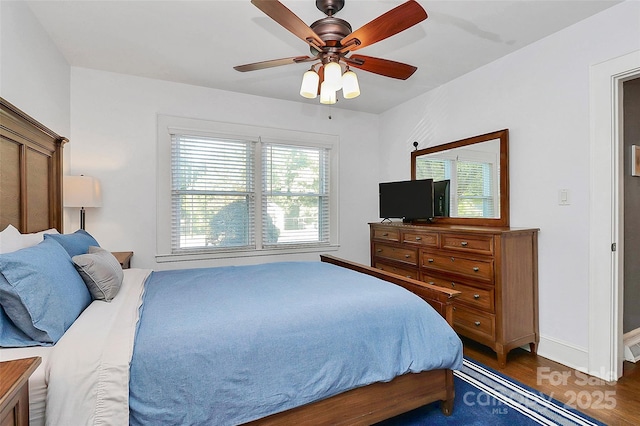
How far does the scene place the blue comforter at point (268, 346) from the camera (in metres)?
1.31

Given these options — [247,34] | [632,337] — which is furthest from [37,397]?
[632,337]

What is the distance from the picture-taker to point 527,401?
6.90 feet

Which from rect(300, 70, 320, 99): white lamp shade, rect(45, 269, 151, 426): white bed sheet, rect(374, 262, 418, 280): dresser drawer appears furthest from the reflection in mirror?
rect(45, 269, 151, 426): white bed sheet

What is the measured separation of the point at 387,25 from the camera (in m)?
1.73

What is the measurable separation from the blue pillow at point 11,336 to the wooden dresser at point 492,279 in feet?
9.04

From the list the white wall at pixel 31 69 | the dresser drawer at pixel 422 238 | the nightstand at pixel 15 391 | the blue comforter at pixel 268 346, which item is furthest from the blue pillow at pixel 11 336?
the dresser drawer at pixel 422 238

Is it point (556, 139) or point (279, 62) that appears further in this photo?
point (556, 139)

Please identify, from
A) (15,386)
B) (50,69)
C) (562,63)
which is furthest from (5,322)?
(562,63)

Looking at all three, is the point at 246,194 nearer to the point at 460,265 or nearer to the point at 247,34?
the point at 247,34

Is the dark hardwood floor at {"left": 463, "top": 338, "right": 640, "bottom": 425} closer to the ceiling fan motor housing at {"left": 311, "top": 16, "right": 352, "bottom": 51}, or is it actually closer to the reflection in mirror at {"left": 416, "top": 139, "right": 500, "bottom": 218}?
the reflection in mirror at {"left": 416, "top": 139, "right": 500, "bottom": 218}

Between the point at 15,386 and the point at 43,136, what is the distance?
2.28m

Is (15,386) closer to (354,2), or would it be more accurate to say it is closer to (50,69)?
(354,2)

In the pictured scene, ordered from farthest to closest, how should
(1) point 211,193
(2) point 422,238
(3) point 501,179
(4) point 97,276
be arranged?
(1) point 211,193, (2) point 422,238, (3) point 501,179, (4) point 97,276

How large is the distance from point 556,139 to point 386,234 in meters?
1.83
